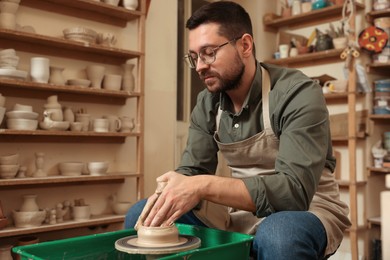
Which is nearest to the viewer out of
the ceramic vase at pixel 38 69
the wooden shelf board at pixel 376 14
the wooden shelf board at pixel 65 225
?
the wooden shelf board at pixel 65 225

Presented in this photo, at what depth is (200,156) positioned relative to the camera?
1809mm

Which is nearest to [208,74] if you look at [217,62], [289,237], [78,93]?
[217,62]

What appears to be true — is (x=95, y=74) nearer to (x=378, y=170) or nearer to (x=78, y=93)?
(x=78, y=93)

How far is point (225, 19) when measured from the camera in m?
1.68

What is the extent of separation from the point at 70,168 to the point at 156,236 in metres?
1.85

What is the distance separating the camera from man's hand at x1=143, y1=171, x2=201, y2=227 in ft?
4.20

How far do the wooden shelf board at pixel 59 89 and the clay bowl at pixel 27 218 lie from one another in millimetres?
782

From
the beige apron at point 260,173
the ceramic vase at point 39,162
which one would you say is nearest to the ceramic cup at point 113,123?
the ceramic vase at point 39,162

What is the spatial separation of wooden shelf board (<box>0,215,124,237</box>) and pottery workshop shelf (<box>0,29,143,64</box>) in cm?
117

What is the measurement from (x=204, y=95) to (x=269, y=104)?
0.37 metres

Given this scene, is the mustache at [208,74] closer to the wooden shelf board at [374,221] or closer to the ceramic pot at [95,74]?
the ceramic pot at [95,74]

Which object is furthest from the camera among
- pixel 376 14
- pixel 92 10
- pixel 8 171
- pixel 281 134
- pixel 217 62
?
pixel 376 14

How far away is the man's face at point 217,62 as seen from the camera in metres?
→ 1.64

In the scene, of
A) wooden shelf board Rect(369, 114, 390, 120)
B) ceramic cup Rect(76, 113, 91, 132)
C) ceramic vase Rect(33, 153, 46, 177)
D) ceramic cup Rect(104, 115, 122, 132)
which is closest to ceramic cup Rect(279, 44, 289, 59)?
wooden shelf board Rect(369, 114, 390, 120)
